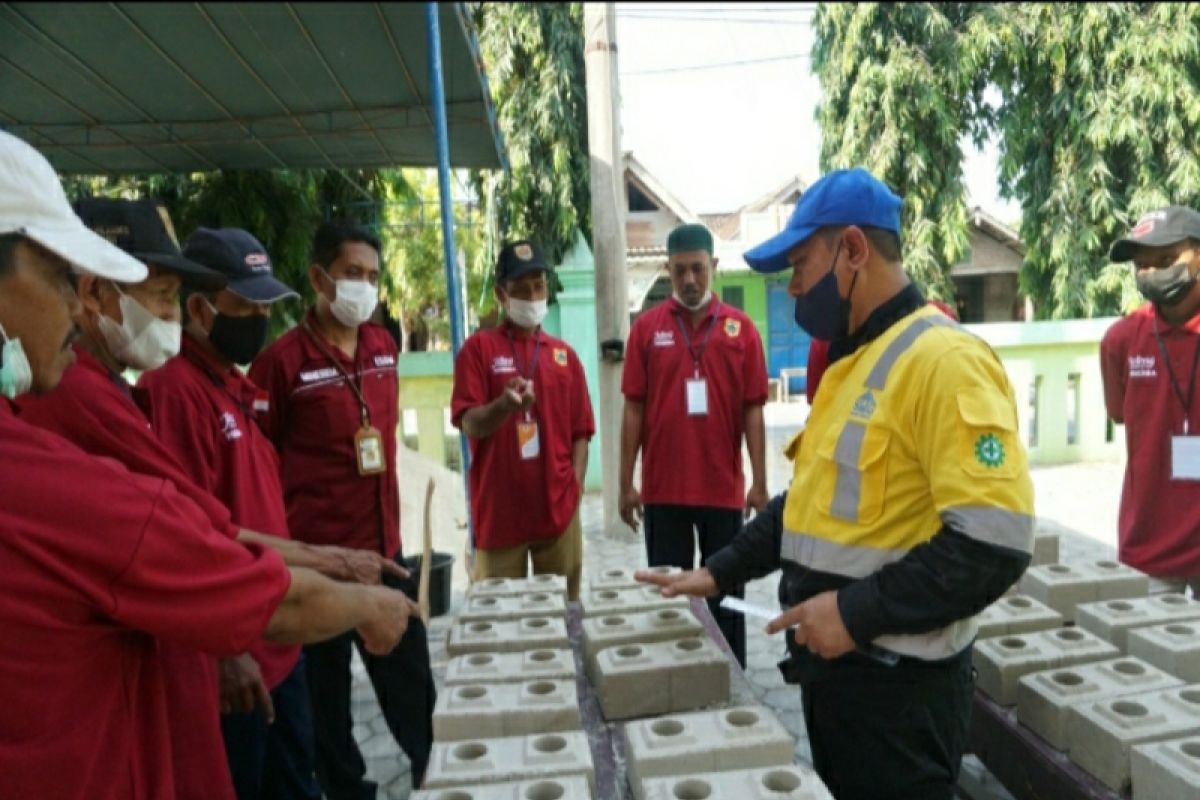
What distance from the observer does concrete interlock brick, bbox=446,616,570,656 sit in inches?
90.4

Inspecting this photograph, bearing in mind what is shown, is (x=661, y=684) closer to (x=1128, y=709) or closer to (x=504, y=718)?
(x=504, y=718)

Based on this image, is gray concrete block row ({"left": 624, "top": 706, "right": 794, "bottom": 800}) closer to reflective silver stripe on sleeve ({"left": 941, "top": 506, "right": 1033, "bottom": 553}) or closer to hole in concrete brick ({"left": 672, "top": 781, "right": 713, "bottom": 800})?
hole in concrete brick ({"left": 672, "top": 781, "right": 713, "bottom": 800})

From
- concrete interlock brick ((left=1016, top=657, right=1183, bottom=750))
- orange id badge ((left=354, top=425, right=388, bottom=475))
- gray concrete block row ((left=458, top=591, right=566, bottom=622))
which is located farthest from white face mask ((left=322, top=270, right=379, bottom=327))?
concrete interlock brick ((left=1016, top=657, right=1183, bottom=750))

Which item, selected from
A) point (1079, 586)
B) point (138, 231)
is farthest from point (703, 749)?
point (138, 231)

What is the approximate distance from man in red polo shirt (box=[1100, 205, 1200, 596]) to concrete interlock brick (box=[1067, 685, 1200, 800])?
1.41m

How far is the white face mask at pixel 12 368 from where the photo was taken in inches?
45.9

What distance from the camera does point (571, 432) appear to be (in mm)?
3834

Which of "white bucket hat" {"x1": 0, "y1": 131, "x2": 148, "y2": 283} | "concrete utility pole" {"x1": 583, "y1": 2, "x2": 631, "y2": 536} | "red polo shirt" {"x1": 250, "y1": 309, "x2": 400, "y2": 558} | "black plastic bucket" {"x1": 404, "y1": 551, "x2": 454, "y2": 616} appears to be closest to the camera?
"white bucket hat" {"x1": 0, "y1": 131, "x2": 148, "y2": 283}

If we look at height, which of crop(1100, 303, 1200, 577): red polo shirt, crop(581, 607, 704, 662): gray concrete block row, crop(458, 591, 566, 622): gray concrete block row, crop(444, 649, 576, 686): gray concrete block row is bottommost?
crop(444, 649, 576, 686): gray concrete block row

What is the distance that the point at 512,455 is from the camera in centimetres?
360

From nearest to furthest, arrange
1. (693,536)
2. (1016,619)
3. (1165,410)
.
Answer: (1016,619) → (1165,410) → (693,536)

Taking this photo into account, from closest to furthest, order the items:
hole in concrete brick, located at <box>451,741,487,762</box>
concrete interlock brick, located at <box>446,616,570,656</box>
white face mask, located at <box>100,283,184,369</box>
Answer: hole in concrete brick, located at <box>451,741,487,762</box>, white face mask, located at <box>100,283,184,369</box>, concrete interlock brick, located at <box>446,616,570,656</box>

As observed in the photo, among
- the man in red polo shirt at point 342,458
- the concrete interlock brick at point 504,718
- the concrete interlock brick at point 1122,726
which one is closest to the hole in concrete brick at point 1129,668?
the concrete interlock brick at point 1122,726

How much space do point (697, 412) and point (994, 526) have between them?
2.23 metres
